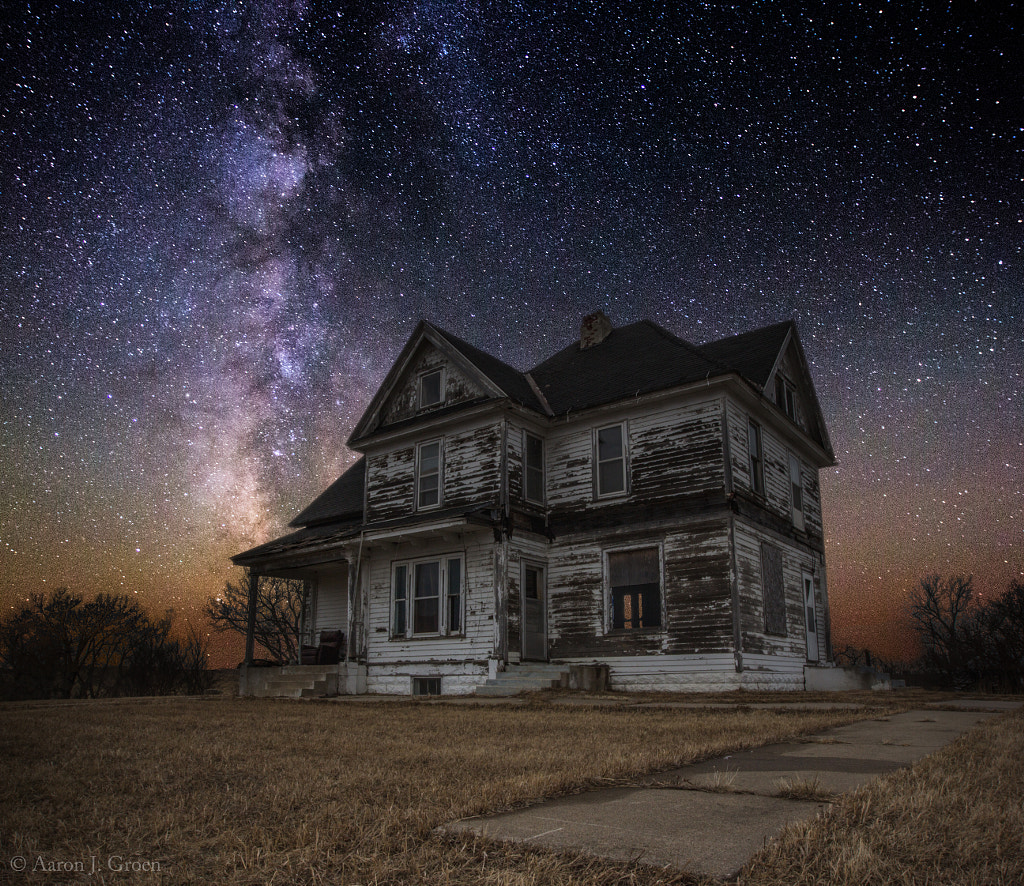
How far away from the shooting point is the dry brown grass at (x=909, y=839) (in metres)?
2.35

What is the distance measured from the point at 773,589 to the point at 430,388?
1051 cm

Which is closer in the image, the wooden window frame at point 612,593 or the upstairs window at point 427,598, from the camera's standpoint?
the wooden window frame at point 612,593

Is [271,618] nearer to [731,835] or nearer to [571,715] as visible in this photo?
[571,715]

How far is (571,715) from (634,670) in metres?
7.12

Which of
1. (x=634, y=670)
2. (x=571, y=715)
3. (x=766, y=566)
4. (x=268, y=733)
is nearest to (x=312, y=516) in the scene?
(x=634, y=670)

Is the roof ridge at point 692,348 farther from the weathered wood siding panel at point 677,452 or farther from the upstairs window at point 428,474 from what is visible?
the upstairs window at point 428,474

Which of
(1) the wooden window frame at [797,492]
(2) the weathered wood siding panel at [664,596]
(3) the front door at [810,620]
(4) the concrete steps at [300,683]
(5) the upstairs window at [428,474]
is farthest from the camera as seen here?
(1) the wooden window frame at [797,492]

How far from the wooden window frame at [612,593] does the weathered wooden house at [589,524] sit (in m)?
0.04

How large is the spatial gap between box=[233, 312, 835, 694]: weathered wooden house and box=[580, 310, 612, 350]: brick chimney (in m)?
0.89

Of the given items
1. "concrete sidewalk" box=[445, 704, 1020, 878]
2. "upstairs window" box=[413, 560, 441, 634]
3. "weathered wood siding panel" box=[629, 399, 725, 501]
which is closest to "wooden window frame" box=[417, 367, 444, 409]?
"upstairs window" box=[413, 560, 441, 634]

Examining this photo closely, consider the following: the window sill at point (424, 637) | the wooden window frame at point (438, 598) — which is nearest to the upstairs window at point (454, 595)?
the wooden window frame at point (438, 598)

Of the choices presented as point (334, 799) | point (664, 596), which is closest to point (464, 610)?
point (664, 596)

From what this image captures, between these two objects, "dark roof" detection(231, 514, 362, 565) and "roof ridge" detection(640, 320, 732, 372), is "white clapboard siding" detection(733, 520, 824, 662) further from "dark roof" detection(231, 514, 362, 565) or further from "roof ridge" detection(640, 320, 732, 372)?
"dark roof" detection(231, 514, 362, 565)

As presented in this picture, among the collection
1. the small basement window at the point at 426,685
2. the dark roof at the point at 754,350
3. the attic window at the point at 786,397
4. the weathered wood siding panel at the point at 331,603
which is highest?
the dark roof at the point at 754,350
